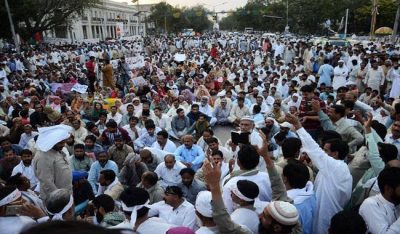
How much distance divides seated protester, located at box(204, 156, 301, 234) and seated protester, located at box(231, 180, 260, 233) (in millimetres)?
313

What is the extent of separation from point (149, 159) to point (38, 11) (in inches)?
898

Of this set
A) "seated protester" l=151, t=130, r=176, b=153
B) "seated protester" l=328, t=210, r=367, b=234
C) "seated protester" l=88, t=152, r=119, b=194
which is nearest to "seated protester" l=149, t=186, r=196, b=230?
"seated protester" l=328, t=210, r=367, b=234

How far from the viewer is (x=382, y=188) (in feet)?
7.57

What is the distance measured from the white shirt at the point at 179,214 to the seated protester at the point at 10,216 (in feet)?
3.70

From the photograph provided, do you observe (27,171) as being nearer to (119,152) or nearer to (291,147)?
(119,152)

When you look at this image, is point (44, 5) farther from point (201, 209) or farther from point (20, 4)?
point (201, 209)

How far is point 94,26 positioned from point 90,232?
63445mm

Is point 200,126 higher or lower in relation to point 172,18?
lower

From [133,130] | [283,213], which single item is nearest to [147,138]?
[133,130]

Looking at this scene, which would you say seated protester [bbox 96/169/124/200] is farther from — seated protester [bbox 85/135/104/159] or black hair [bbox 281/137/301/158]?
black hair [bbox 281/137/301/158]

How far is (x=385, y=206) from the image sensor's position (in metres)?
2.27

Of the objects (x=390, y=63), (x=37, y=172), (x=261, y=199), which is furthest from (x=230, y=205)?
(x=390, y=63)

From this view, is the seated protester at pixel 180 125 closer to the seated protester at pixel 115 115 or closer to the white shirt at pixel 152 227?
the seated protester at pixel 115 115

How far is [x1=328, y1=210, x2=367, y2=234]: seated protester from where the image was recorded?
6.63ft
